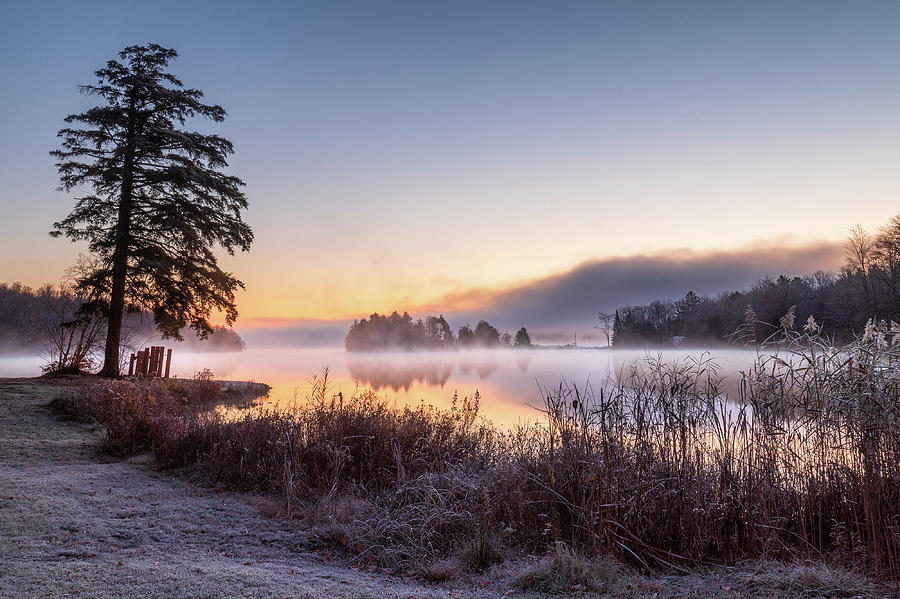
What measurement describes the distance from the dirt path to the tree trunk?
43.0ft

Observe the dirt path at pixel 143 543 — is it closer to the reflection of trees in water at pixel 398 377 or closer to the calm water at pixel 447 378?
the calm water at pixel 447 378

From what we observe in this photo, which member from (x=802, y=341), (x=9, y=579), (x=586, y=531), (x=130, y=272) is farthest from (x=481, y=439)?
(x=130, y=272)

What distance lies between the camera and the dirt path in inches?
163

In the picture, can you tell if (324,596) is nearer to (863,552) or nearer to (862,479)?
(863,552)

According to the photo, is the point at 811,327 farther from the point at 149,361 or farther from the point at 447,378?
the point at 447,378

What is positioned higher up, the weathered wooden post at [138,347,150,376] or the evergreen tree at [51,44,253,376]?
the evergreen tree at [51,44,253,376]

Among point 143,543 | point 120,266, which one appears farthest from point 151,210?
point 143,543

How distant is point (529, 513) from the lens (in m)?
6.34

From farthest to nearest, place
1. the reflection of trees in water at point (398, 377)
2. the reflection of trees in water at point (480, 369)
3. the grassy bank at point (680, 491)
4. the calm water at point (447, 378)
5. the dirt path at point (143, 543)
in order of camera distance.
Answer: the reflection of trees in water at point (480, 369), the reflection of trees in water at point (398, 377), the calm water at point (447, 378), the grassy bank at point (680, 491), the dirt path at point (143, 543)

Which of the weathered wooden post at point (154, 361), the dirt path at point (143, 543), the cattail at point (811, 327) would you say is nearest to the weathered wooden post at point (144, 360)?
the weathered wooden post at point (154, 361)

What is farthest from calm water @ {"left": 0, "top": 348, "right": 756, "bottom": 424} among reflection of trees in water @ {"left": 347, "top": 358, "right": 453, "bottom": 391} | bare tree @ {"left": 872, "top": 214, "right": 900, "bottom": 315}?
bare tree @ {"left": 872, "top": 214, "right": 900, "bottom": 315}

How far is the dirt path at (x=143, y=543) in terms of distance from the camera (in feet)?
13.6

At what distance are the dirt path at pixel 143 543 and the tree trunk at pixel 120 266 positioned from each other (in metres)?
13.1

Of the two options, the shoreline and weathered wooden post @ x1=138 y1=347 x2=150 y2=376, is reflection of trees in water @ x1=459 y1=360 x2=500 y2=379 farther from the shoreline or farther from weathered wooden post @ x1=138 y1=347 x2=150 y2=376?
the shoreline
